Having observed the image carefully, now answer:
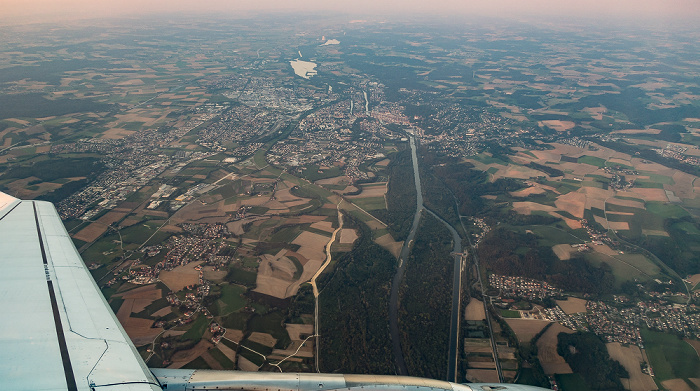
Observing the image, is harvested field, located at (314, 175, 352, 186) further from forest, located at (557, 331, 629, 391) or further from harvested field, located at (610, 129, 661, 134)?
harvested field, located at (610, 129, 661, 134)

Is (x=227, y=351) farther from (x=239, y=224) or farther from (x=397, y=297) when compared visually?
(x=239, y=224)

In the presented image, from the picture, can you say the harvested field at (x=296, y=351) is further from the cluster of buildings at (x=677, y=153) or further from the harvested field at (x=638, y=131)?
the harvested field at (x=638, y=131)

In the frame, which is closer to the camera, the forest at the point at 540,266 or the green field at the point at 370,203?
the forest at the point at 540,266

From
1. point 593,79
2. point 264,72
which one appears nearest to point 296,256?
point 264,72

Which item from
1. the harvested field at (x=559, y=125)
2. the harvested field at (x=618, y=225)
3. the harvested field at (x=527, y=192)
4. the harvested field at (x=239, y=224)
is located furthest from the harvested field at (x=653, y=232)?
the harvested field at (x=239, y=224)

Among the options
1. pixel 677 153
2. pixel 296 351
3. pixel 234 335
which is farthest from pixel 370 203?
pixel 677 153

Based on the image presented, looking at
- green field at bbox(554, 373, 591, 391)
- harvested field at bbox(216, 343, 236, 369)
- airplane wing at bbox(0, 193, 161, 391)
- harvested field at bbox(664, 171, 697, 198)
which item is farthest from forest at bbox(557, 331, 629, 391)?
harvested field at bbox(664, 171, 697, 198)
